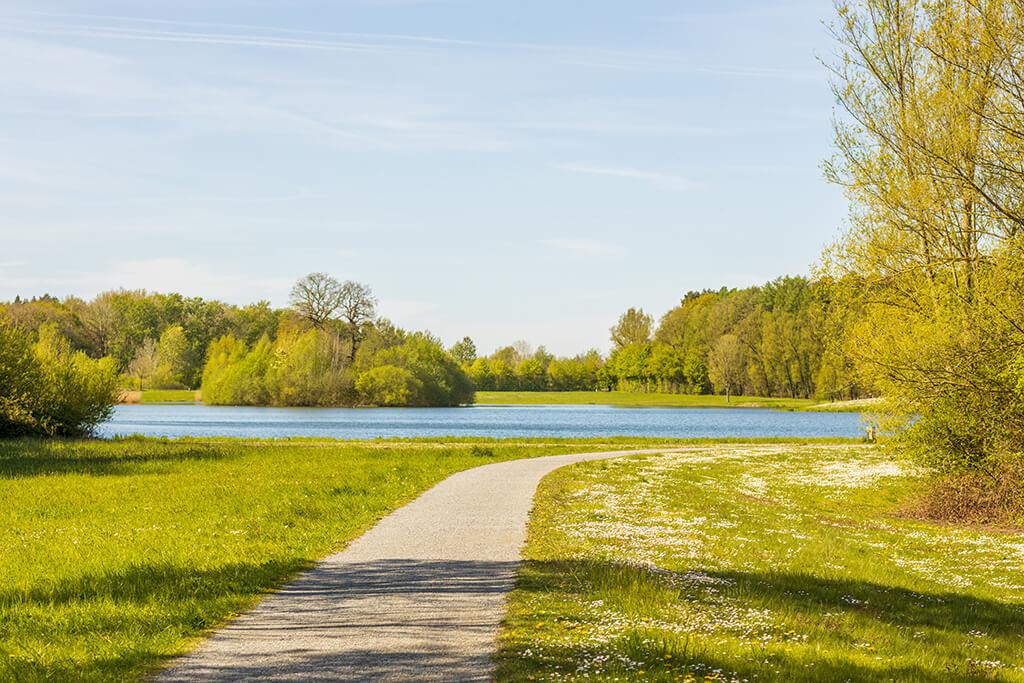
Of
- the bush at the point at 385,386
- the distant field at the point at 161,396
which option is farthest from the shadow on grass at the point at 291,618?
the distant field at the point at 161,396

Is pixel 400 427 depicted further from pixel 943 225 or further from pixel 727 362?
pixel 727 362

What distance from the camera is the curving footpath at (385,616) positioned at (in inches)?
327

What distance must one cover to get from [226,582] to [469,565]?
3.44 meters

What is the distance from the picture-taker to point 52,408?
3988 cm

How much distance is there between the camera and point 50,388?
39.4 m

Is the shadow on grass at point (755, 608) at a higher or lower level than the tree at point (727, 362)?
lower

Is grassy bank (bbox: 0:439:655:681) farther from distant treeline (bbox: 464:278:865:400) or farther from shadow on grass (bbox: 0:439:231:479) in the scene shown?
distant treeline (bbox: 464:278:865:400)

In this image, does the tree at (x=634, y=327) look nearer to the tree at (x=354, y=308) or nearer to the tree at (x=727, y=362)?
the tree at (x=727, y=362)

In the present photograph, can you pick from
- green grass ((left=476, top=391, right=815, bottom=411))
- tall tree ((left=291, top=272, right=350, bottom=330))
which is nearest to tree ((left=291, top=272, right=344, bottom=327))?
tall tree ((left=291, top=272, right=350, bottom=330))

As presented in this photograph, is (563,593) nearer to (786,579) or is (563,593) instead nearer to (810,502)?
(786,579)

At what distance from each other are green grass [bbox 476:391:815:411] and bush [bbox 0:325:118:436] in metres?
96.7

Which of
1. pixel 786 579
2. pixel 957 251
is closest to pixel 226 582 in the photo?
pixel 786 579

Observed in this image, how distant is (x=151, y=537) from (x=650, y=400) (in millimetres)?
131037

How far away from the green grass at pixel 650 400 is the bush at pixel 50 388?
317 ft
